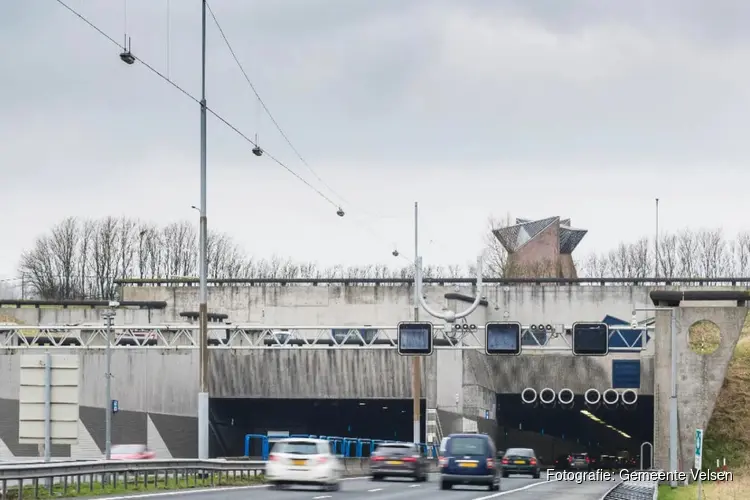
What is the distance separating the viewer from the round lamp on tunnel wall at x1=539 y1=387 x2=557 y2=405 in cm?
7181

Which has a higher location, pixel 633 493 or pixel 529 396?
pixel 529 396

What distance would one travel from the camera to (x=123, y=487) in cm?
3177

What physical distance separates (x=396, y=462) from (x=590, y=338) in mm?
11727

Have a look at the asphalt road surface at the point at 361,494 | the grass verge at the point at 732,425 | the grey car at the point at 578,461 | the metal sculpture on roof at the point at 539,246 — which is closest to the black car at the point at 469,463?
the asphalt road surface at the point at 361,494

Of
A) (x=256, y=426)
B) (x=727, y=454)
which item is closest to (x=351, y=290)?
(x=256, y=426)

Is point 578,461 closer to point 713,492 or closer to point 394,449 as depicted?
point 394,449

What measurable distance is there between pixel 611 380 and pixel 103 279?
226ft

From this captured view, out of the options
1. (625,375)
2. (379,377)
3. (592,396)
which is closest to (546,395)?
(592,396)

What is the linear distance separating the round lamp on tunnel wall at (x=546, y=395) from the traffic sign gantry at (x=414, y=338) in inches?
695

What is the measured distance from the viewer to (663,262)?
13088cm

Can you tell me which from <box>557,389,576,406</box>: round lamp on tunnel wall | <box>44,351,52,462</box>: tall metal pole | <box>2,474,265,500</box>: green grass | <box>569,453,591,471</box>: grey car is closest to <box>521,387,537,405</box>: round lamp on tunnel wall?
<box>557,389,576,406</box>: round lamp on tunnel wall

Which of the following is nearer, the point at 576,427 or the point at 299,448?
the point at 299,448

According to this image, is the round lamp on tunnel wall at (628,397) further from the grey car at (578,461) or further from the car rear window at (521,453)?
the car rear window at (521,453)

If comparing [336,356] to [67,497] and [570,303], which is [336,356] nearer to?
[570,303]
